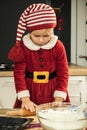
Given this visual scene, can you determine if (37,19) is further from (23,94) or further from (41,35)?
(23,94)

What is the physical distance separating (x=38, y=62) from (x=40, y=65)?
0.02m

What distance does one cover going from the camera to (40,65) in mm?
1577

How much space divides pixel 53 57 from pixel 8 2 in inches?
48.8

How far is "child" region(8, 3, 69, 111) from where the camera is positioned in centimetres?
150

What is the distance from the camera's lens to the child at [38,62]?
1502 mm

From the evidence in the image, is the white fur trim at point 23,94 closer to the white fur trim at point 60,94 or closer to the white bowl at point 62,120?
the white fur trim at point 60,94

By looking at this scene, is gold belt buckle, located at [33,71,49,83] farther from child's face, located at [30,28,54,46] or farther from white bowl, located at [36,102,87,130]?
white bowl, located at [36,102,87,130]

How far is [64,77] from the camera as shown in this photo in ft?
5.14

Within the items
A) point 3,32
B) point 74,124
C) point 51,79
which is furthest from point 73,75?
point 74,124

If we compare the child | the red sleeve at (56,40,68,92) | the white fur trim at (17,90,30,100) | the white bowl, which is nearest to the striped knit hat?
the child

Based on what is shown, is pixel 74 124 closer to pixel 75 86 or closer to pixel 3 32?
pixel 75 86

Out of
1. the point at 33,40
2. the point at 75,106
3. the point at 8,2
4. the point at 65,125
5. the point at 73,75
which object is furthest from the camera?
the point at 8,2

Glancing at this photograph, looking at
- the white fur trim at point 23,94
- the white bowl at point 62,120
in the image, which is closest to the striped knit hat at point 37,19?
the white fur trim at point 23,94

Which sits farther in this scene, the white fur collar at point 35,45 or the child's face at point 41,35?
the white fur collar at point 35,45
